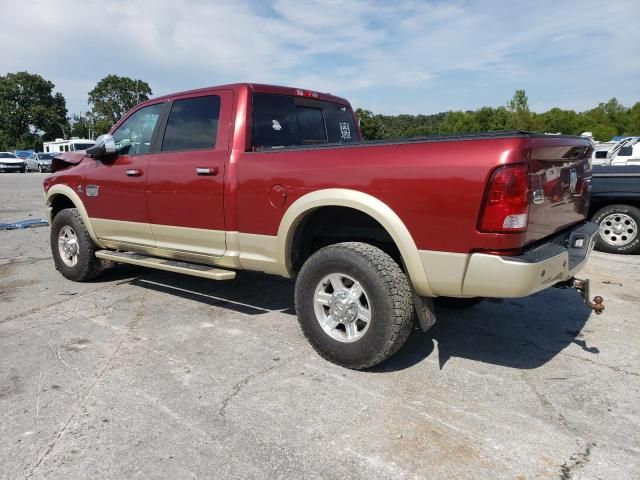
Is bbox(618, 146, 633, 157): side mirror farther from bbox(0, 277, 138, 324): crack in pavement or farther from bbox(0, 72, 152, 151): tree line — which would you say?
bbox(0, 72, 152, 151): tree line

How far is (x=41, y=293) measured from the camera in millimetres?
5164

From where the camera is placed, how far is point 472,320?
433 centimetres

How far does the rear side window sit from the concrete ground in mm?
1498

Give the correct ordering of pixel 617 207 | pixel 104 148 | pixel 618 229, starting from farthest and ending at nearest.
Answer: pixel 618 229, pixel 617 207, pixel 104 148

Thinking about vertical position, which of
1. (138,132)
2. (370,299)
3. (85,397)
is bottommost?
(85,397)

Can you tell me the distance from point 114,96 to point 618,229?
101475 millimetres

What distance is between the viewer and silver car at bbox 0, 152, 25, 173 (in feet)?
118

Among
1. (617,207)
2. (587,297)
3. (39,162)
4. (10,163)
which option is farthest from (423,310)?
(10,163)

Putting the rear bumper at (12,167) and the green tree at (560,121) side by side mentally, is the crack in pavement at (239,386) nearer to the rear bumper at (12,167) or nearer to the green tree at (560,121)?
the rear bumper at (12,167)

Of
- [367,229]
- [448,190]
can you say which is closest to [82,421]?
[367,229]

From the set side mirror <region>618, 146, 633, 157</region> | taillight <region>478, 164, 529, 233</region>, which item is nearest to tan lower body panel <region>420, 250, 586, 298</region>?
taillight <region>478, 164, 529, 233</region>

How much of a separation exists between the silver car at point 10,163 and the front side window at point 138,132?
37.4 meters

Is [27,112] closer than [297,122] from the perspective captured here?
No

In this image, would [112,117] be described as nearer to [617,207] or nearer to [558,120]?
[558,120]
